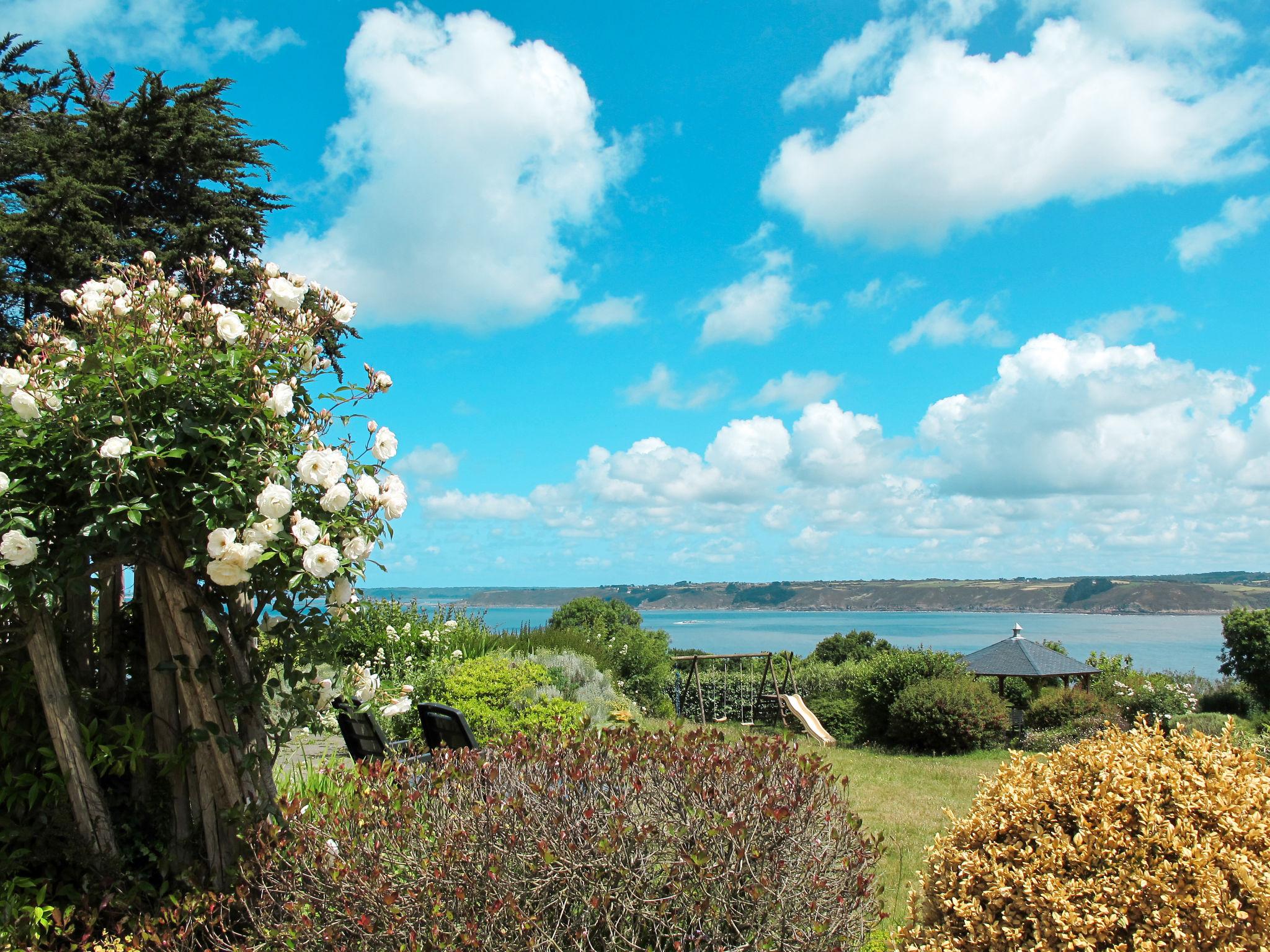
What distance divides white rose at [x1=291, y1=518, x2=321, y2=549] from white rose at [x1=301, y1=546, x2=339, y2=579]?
0.03 metres

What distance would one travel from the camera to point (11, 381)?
3.05 m

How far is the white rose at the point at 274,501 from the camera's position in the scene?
111 inches

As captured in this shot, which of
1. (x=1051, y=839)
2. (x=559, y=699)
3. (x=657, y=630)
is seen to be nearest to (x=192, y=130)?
(x=657, y=630)

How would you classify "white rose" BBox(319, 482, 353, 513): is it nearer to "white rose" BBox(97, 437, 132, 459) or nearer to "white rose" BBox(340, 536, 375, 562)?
"white rose" BBox(340, 536, 375, 562)

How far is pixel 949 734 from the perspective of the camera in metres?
13.0

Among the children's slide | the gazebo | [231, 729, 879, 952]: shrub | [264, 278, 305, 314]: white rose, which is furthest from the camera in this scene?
the gazebo

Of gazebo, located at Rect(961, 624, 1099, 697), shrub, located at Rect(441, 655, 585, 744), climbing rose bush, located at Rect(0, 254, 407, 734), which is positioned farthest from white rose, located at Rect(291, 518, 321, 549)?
gazebo, located at Rect(961, 624, 1099, 697)

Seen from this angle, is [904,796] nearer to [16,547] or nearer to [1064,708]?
[1064,708]

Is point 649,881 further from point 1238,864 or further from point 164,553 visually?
point 164,553

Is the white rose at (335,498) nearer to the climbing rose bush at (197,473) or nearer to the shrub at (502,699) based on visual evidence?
the climbing rose bush at (197,473)

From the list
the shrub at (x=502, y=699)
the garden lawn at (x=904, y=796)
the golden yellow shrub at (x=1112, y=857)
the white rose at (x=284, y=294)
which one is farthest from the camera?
the shrub at (x=502, y=699)

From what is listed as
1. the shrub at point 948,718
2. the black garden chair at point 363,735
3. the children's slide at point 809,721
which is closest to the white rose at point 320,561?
the black garden chair at point 363,735

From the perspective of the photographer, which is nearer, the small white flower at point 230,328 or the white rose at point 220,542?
the white rose at point 220,542

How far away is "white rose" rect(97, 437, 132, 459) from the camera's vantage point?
2754 millimetres
